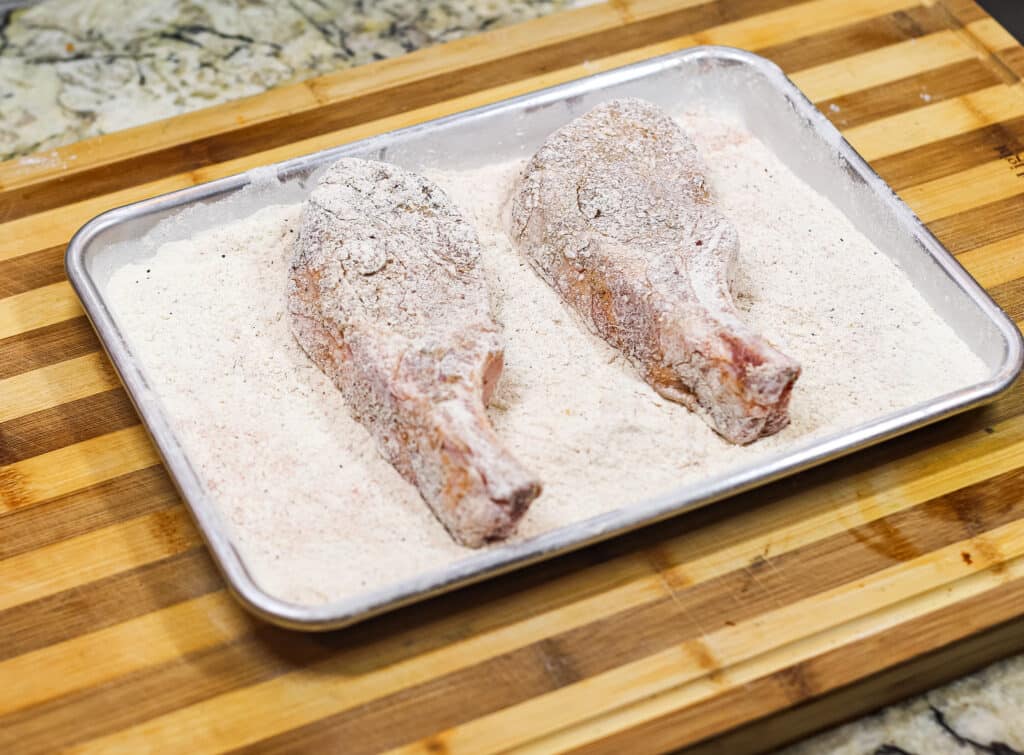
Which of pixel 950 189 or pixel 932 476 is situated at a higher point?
pixel 950 189

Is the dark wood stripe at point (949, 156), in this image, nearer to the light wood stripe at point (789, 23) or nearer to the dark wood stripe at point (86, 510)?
the light wood stripe at point (789, 23)

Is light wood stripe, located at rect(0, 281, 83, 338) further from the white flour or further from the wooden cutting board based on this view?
the white flour

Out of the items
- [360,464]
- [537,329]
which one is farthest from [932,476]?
A: [360,464]

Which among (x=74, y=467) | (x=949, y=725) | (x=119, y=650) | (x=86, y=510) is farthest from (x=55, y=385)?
(x=949, y=725)

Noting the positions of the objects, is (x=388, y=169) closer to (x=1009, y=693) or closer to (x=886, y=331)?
(x=886, y=331)

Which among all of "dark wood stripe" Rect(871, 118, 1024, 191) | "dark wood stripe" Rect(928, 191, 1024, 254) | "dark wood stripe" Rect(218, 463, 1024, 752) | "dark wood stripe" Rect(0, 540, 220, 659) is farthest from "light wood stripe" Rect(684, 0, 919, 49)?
"dark wood stripe" Rect(0, 540, 220, 659)

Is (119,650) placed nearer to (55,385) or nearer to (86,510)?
(86,510)
